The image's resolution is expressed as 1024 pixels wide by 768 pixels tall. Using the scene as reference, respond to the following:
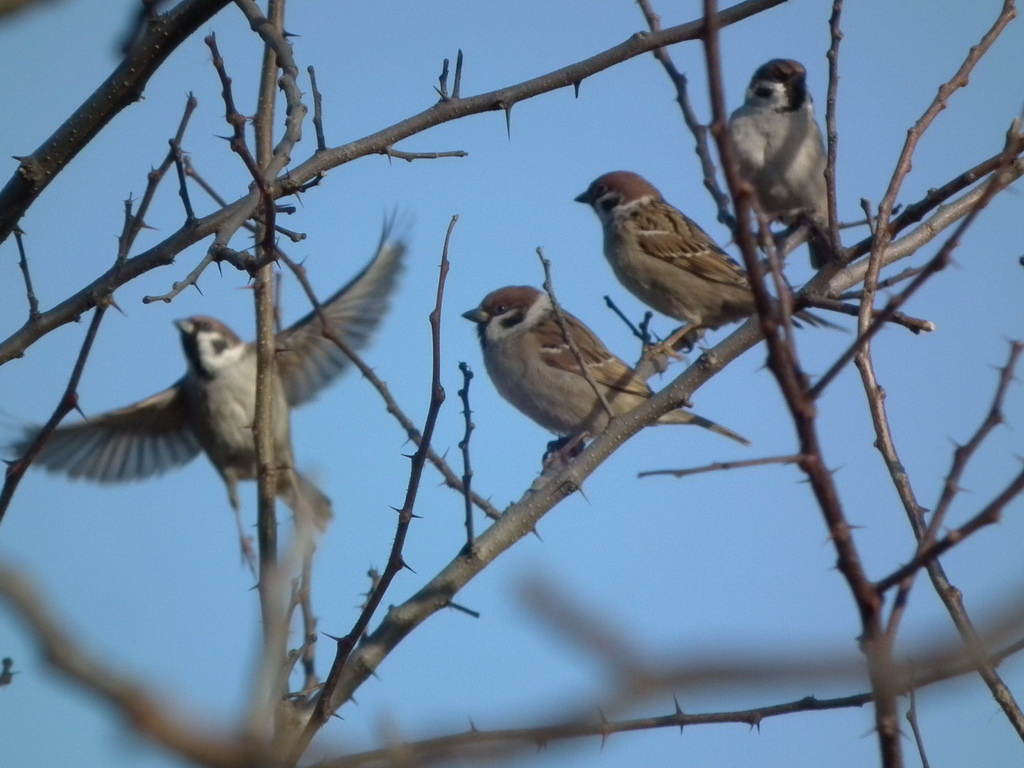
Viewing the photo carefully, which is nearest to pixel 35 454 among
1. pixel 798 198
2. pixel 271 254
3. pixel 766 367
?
pixel 271 254

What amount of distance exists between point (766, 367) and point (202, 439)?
4963 millimetres

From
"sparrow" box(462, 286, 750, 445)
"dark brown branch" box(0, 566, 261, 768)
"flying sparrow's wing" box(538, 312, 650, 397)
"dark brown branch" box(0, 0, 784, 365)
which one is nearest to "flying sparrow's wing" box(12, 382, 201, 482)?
"sparrow" box(462, 286, 750, 445)

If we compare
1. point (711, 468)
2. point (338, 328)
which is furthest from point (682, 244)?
point (711, 468)

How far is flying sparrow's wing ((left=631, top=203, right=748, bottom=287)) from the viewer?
5242 millimetres

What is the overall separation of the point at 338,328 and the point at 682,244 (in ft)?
5.42

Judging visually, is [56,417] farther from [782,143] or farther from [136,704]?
[782,143]

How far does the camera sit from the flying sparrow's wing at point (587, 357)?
5250mm

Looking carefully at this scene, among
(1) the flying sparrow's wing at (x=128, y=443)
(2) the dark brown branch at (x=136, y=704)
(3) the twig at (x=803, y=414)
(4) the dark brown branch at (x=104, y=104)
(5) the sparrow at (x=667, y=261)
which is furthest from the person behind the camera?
(1) the flying sparrow's wing at (x=128, y=443)

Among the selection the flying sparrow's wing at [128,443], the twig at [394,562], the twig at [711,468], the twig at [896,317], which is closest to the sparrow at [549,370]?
the flying sparrow's wing at [128,443]

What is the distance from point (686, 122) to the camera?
3.50 meters

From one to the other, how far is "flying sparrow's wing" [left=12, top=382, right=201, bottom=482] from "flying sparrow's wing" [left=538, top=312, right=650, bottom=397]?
1.81m

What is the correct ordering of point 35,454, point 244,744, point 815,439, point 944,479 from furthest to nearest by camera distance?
point 35,454, point 944,479, point 815,439, point 244,744

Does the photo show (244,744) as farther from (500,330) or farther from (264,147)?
(500,330)

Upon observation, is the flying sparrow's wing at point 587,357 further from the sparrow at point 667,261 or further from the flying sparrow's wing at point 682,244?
the flying sparrow's wing at point 682,244
